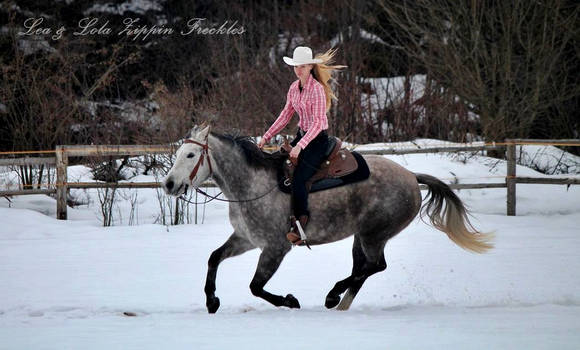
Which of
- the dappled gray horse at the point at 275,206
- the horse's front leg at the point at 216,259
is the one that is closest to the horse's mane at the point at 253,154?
the dappled gray horse at the point at 275,206

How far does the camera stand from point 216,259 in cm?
584

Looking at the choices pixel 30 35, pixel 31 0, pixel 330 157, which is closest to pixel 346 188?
pixel 330 157

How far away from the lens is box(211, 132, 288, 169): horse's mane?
6000mm

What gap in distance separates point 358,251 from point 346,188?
68cm

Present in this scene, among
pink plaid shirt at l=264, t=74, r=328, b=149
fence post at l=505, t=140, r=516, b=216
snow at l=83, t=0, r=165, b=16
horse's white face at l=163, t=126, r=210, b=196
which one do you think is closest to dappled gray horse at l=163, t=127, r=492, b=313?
horse's white face at l=163, t=126, r=210, b=196

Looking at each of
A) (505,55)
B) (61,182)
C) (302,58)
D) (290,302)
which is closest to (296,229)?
(290,302)

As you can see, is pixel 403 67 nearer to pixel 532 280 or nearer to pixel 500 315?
pixel 532 280

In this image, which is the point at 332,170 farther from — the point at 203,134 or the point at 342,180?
the point at 203,134

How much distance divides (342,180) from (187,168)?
133cm

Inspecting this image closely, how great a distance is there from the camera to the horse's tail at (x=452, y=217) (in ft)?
21.9

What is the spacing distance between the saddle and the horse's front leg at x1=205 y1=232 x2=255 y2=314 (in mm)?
563

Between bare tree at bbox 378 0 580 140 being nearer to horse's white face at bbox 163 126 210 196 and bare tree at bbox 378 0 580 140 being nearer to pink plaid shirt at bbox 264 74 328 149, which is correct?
pink plaid shirt at bbox 264 74 328 149

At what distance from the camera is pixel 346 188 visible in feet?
20.1

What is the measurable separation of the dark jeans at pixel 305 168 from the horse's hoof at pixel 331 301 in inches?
29.9
